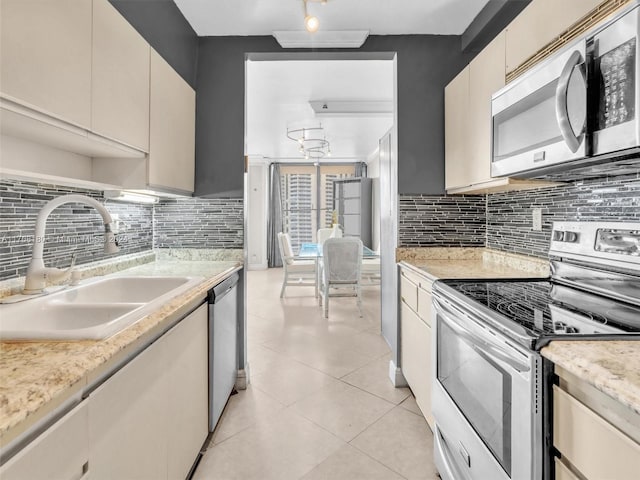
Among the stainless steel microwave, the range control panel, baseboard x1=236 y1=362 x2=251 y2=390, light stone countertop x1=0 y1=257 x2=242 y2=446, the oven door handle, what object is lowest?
baseboard x1=236 y1=362 x2=251 y2=390

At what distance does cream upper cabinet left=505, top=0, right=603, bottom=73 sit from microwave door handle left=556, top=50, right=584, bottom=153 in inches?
8.8

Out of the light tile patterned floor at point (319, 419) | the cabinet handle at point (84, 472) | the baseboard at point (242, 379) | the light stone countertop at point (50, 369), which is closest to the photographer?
the light stone countertop at point (50, 369)

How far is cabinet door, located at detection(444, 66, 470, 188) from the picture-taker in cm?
206

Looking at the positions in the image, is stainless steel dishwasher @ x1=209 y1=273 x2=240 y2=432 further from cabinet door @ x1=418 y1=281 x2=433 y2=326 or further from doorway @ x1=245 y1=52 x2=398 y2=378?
cabinet door @ x1=418 y1=281 x2=433 y2=326

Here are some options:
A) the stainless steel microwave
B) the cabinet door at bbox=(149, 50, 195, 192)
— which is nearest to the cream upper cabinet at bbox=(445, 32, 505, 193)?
the stainless steel microwave

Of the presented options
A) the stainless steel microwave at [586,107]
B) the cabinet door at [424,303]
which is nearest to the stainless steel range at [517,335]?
the cabinet door at [424,303]

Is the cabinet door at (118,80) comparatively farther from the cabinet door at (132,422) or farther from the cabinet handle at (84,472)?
the cabinet handle at (84,472)

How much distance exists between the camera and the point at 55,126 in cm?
113

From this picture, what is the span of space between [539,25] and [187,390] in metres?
2.10

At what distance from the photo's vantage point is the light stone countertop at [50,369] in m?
0.58

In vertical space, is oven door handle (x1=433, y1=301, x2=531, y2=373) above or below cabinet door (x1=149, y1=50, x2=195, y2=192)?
below

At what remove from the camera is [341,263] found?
4199 millimetres

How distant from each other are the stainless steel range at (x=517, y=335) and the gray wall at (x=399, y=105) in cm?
109

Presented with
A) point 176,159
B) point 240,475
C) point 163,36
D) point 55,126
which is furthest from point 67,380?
point 163,36
